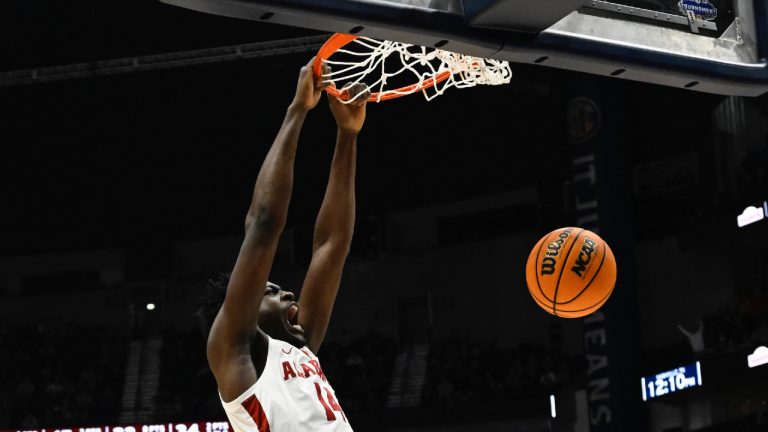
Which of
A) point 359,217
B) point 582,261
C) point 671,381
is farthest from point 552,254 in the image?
point 359,217

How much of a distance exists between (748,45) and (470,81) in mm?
1073

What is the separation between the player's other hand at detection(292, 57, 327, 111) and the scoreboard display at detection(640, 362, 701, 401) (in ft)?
38.6

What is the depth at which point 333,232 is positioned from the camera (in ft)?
13.5

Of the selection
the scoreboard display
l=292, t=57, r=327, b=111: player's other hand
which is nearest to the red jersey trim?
l=292, t=57, r=327, b=111: player's other hand

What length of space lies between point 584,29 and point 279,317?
1333mm

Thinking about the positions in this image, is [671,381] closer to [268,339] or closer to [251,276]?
[268,339]

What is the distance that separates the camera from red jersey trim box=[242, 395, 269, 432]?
3486mm

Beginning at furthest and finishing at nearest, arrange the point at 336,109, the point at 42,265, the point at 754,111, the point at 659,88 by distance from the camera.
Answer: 1. the point at 42,265
2. the point at 659,88
3. the point at 754,111
4. the point at 336,109

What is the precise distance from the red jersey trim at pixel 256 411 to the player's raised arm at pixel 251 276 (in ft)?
0.13

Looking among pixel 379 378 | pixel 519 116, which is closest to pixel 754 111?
pixel 519 116

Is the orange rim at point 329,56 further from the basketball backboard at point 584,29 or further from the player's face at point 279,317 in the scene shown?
the player's face at point 279,317

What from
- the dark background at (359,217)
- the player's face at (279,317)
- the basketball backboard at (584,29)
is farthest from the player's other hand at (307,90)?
the dark background at (359,217)

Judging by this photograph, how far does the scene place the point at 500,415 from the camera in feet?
54.6

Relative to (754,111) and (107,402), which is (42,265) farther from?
(754,111)
